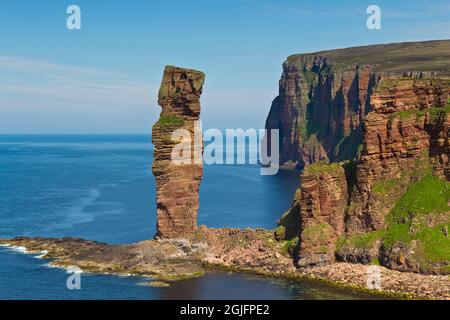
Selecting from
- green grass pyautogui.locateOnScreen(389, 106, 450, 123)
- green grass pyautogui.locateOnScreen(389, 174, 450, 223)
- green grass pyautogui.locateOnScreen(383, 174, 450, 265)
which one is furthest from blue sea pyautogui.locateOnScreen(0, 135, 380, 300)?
green grass pyautogui.locateOnScreen(389, 106, 450, 123)

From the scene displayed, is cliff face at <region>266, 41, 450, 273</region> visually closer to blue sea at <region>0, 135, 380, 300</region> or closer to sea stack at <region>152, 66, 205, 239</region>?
blue sea at <region>0, 135, 380, 300</region>

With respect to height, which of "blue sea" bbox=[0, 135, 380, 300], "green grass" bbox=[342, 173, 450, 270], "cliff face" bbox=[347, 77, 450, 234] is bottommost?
"blue sea" bbox=[0, 135, 380, 300]

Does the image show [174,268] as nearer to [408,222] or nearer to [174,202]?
[174,202]

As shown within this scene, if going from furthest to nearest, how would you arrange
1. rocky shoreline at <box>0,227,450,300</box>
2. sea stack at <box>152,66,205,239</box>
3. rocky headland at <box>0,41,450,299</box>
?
sea stack at <box>152,66,205,239</box>
rocky headland at <box>0,41,450,299</box>
rocky shoreline at <box>0,227,450,300</box>

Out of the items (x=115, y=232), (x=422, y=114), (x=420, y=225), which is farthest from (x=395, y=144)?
(x=115, y=232)

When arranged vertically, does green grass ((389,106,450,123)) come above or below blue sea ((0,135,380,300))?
above

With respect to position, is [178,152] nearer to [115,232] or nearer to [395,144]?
[115,232]

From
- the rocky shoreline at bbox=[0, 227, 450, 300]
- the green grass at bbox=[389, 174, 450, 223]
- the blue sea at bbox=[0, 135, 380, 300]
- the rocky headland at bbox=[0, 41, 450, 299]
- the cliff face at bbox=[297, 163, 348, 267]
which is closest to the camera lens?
the blue sea at bbox=[0, 135, 380, 300]

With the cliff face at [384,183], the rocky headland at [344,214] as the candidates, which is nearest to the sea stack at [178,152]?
the rocky headland at [344,214]
